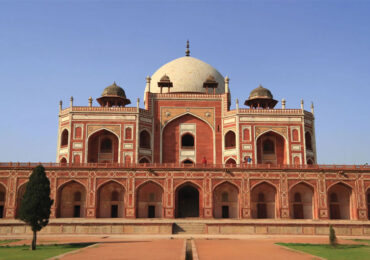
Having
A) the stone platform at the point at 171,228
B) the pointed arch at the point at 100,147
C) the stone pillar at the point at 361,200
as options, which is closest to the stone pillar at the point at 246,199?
the stone platform at the point at 171,228


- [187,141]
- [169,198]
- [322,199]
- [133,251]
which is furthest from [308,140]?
[133,251]

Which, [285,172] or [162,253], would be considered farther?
[285,172]

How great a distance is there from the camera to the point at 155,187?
30.8m

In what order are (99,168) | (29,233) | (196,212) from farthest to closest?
(196,212)
(99,168)
(29,233)

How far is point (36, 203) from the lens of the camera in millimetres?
19219

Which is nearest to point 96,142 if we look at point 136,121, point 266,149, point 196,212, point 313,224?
point 136,121

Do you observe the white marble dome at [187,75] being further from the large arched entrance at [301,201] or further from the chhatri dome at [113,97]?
the large arched entrance at [301,201]

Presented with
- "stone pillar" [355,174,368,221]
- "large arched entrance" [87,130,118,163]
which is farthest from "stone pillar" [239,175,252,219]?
"large arched entrance" [87,130,118,163]

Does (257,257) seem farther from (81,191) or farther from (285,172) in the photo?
(81,191)

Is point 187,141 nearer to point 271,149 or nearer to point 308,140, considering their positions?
point 271,149

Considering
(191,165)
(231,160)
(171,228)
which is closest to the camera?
(171,228)

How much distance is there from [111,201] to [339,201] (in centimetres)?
1883

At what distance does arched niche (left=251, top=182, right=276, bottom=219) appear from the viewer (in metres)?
30.5

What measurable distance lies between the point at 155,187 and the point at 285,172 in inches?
416
